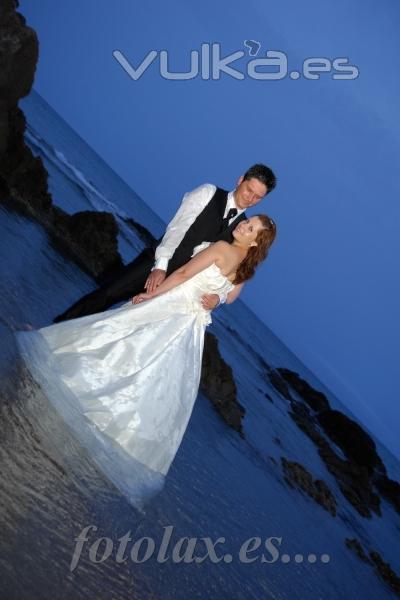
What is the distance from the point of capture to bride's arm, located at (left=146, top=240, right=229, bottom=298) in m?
5.68

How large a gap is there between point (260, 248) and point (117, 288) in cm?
158

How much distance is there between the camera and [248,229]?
227 inches

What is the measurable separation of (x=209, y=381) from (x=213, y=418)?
1.42 m

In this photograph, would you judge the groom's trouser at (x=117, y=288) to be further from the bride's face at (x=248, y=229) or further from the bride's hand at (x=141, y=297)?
the bride's face at (x=248, y=229)

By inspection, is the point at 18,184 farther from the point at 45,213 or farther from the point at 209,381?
the point at 209,381

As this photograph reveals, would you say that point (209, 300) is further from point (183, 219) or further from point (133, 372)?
point (133, 372)

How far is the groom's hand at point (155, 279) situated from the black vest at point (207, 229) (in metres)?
0.32

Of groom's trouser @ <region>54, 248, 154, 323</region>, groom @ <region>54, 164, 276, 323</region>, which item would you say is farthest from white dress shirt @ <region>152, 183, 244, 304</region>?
groom's trouser @ <region>54, 248, 154, 323</region>

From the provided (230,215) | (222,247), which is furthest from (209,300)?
(230,215)

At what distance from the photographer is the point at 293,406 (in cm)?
2652

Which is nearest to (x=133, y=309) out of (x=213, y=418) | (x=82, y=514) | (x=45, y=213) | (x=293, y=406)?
(x=82, y=514)

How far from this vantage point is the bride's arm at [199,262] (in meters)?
5.68

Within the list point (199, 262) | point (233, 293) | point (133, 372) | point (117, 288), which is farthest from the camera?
point (233, 293)

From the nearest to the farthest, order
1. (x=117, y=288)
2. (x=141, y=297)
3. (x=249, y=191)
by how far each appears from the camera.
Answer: (x=249, y=191) → (x=141, y=297) → (x=117, y=288)
